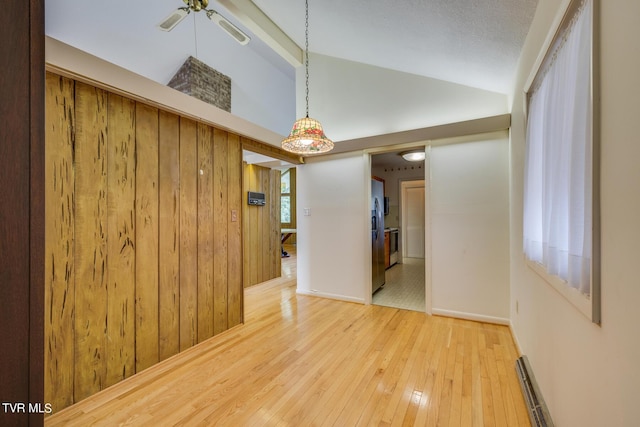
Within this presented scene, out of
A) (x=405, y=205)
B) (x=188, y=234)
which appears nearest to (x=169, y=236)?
(x=188, y=234)

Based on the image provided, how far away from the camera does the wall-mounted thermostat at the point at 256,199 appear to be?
4.48 metres

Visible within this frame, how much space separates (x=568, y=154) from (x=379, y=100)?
270cm

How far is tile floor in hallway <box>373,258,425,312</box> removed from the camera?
3457mm

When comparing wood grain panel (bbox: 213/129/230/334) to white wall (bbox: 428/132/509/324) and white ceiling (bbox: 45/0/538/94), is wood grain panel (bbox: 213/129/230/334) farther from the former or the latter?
white wall (bbox: 428/132/509/324)

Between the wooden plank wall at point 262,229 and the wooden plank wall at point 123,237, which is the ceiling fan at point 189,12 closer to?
the wooden plank wall at point 123,237

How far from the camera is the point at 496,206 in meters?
2.76

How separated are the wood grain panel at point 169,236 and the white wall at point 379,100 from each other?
223cm

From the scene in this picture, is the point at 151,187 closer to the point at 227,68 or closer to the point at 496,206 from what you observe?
the point at 496,206

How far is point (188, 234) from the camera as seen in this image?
234 centimetres

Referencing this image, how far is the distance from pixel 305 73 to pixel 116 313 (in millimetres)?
3857

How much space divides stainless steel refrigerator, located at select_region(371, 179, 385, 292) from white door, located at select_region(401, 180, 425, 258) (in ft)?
9.21

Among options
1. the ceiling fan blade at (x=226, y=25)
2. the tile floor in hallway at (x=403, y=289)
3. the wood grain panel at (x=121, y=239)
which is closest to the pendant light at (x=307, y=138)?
the ceiling fan blade at (x=226, y=25)

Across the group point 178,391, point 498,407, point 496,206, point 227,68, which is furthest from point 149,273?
point 227,68

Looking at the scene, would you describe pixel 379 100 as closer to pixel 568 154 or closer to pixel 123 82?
pixel 568 154
